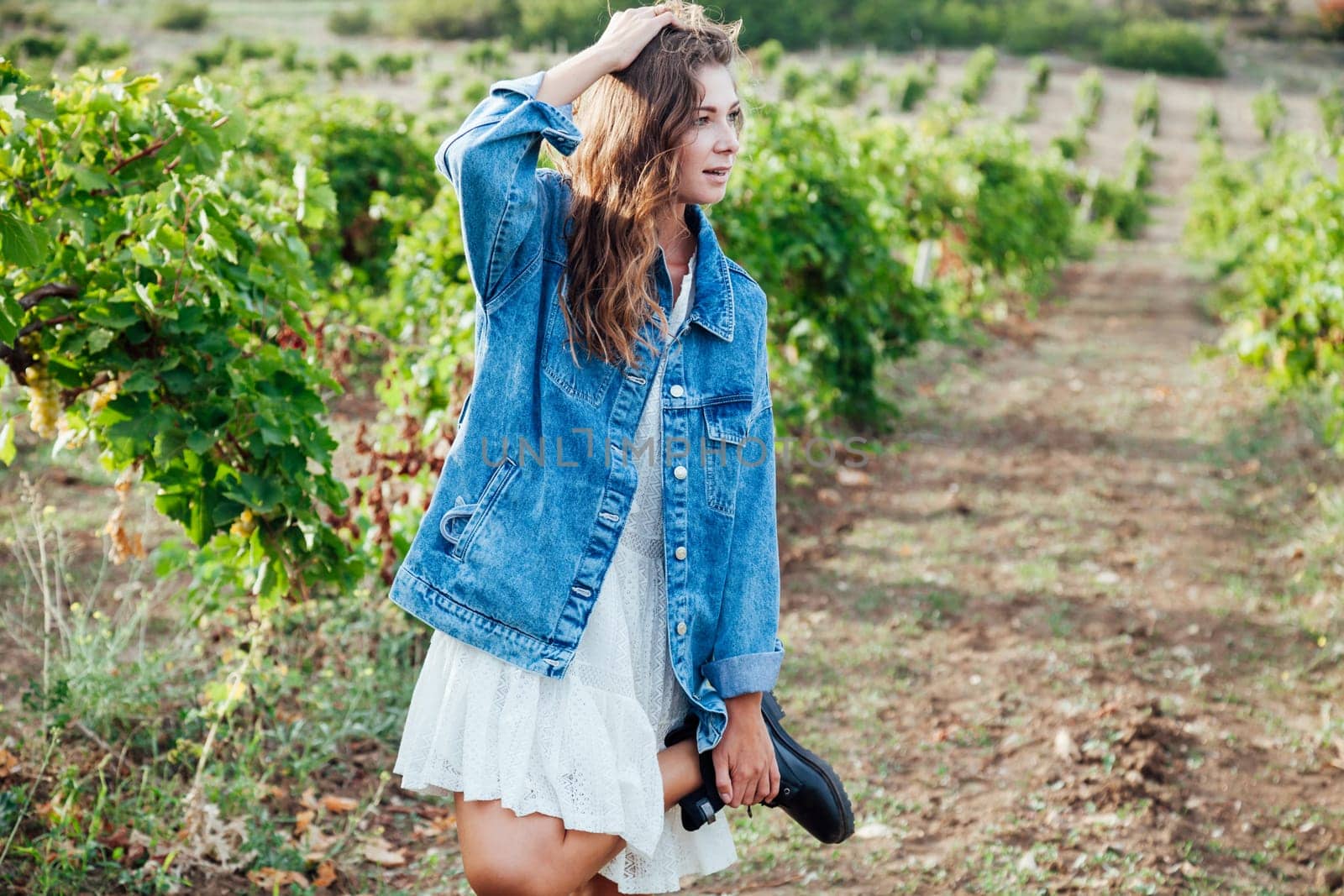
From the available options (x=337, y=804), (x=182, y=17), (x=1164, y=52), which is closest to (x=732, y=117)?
(x=337, y=804)

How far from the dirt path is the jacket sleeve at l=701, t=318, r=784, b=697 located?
1.20m

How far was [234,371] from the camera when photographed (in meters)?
2.53

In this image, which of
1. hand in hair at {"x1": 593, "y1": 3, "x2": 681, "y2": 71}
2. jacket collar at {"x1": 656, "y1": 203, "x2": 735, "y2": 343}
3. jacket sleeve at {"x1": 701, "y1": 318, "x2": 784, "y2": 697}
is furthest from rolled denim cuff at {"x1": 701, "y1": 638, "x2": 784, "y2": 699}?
hand in hair at {"x1": 593, "y1": 3, "x2": 681, "y2": 71}

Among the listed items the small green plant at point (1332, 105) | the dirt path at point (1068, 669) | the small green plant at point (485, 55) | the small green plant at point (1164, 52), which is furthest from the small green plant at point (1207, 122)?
the dirt path at point (1068, 669)

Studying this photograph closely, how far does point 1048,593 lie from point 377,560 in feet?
8.98

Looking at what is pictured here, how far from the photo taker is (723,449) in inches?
75.2

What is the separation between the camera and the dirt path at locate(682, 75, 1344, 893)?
3.06m

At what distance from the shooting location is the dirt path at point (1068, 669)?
3.06 meters

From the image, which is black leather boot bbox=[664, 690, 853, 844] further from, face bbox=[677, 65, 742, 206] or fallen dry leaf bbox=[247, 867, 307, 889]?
fallen dry leaf bbox=[247, 867, 307, 889]

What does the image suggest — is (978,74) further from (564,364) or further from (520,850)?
(520,850)

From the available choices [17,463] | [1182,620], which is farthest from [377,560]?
[1182,620]

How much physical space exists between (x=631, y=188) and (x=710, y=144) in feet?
0.48

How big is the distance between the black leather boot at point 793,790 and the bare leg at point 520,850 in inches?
7.7

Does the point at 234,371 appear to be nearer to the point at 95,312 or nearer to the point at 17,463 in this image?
the point at 95,312
